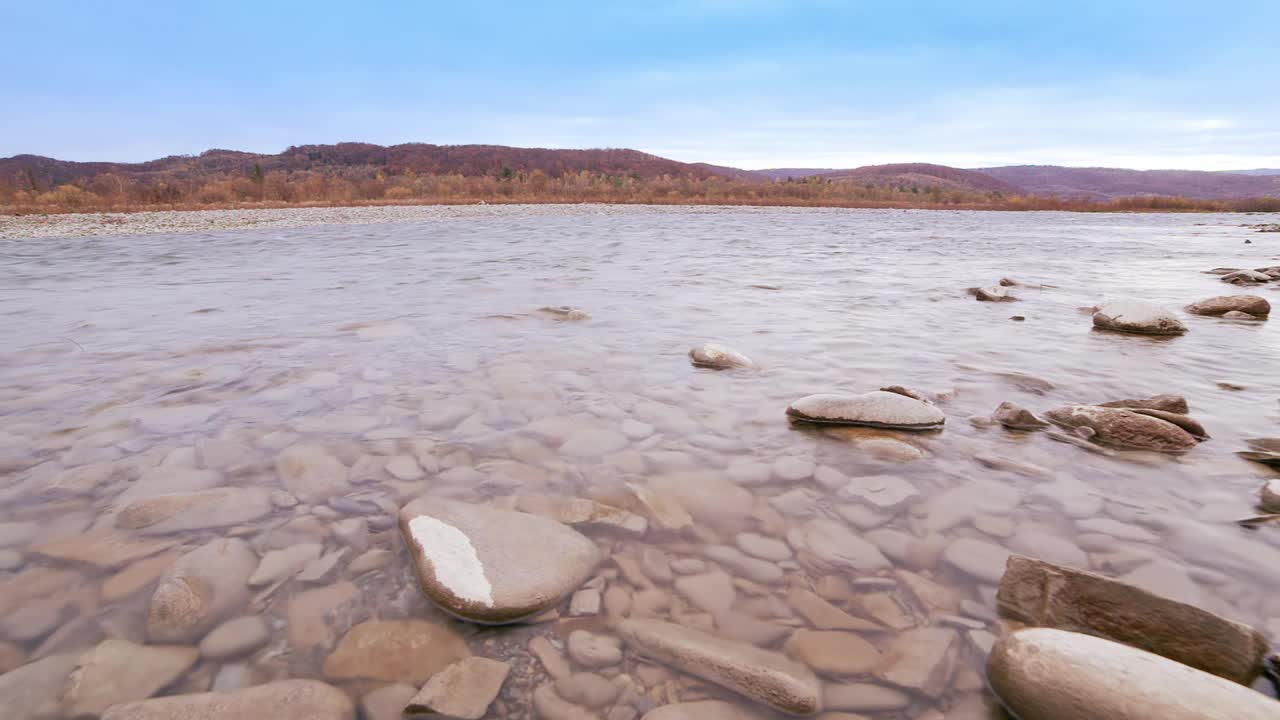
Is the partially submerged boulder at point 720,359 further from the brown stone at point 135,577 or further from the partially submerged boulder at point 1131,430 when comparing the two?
the brown stone at point 135,577

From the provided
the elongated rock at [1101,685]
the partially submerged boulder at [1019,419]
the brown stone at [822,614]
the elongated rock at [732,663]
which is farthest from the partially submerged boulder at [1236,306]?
the elongated rock at [732,663]

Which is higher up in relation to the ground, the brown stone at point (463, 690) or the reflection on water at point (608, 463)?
the reflection on water at point (608, 463)

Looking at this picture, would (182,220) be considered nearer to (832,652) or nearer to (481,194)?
(481,194)

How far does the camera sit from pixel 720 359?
12.3 ft

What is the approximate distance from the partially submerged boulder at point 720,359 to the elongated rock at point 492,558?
202cm

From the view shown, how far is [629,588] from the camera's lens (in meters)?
1.67

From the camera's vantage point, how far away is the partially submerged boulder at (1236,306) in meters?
5.43

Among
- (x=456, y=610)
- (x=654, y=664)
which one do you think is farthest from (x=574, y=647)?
(x=456, y=610)

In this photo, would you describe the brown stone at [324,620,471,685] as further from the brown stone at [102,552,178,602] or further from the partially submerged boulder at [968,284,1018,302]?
the partially submerged boulder at [968,284,1018,302]

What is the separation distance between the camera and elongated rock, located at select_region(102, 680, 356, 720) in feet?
4.00

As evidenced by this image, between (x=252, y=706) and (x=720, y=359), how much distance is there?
9.60 ft

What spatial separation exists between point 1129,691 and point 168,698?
1920 millimetres

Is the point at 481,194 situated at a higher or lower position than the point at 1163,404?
higher

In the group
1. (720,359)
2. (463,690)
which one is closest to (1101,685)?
(463,690)
